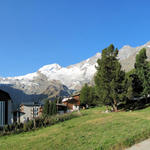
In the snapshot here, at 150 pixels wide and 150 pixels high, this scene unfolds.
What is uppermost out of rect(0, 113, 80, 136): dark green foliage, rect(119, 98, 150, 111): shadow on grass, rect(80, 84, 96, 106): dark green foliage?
rect(80, 84, 96, 106): dark green foliage

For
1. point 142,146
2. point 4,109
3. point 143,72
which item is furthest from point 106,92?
point 142,146

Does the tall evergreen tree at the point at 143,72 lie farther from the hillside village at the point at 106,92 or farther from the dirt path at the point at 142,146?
the dirt path at the point at 142,146

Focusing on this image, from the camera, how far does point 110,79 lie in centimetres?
3192

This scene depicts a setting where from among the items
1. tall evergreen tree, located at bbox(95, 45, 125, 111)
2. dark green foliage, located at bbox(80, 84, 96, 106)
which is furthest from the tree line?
dark green foliage, located at bbox(80, 84, 96, 106)

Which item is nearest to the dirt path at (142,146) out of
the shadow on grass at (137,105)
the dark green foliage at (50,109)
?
the shadow on grass at (137,105)

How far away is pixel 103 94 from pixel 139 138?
2212cm

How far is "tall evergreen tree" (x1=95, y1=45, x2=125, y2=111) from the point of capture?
30453 mm

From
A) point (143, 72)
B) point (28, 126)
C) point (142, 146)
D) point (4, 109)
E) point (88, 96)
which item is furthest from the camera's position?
point (88, 96)

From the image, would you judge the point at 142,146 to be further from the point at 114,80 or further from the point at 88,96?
the point at 88,96

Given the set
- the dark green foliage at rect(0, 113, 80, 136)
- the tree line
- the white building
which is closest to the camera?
the dark green foliage at rect(0, 113, 80, 136)

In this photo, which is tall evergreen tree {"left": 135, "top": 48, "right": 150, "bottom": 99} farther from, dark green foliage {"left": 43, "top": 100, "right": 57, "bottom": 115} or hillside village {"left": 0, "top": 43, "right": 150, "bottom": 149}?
dark green foliage {"left": 43, "top": 100, "right": 57, "bottom": 115}

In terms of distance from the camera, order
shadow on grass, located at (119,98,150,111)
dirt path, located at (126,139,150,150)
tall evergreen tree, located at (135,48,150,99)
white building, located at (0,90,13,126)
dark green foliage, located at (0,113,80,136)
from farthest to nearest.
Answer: tall evergreen tree, located at (135,48,150,99), shadow on grass, located at (119,98,150,111), white building, located at (0,90,13,126), dark green foliage, located at (0,113,80,136), dirt path, located at (126,139,150,150)

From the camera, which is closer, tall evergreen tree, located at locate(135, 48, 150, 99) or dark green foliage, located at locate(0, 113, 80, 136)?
dark green foliage, located at locate(0, 113, 80, 136)

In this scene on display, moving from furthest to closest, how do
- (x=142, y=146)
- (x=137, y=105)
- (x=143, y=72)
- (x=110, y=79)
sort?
(x=137, y=105) → (x=143, y=72) → (x=110, y=79) → (x=142, y=146)
